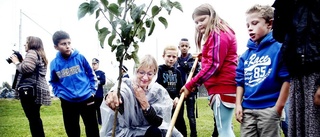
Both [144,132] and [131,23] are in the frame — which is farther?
[144,132]

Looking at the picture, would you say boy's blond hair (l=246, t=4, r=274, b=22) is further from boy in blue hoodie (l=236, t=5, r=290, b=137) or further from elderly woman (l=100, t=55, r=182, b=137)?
elderly woman (l=100, t=55, r=182, b=137)

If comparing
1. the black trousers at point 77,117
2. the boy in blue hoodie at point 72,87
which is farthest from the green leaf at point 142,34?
the black trousers at point 77,117

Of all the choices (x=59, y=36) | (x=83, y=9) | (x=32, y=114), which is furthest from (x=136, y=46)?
(x=32, y=114)

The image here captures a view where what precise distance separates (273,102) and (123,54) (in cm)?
127

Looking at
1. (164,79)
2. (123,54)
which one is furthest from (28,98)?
(123,54)

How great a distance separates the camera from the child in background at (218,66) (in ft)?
10.4

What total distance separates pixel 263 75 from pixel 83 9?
4.85 feet

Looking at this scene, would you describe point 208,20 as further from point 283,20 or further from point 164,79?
point 164,79

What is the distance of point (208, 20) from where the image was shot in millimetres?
3277

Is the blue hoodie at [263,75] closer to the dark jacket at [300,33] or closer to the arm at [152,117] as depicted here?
the dark jacket at [300,33]

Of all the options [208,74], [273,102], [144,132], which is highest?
[208,74]

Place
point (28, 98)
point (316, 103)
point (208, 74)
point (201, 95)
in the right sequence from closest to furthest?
point (316, 103) → point (208, 74) → point (28, 98) → point (201, 95)

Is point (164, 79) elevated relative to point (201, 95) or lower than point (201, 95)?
elevated

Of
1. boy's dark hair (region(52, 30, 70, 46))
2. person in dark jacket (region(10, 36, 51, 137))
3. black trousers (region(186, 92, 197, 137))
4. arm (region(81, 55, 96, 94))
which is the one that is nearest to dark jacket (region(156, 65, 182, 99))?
black trousers (region(186, 92, 197, 137))
